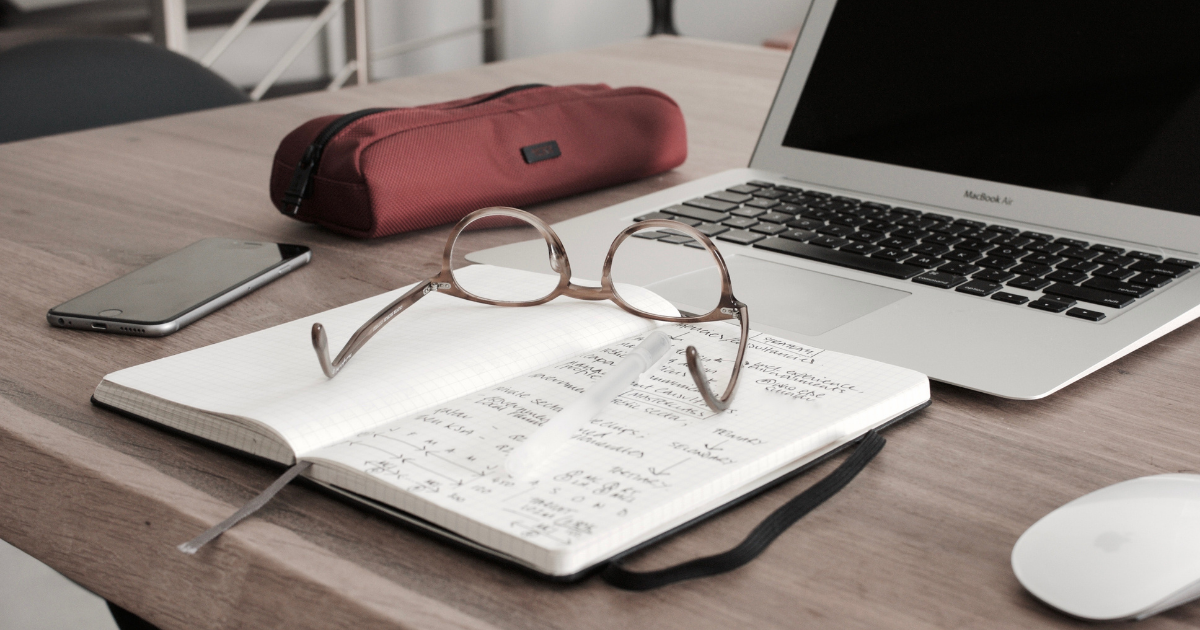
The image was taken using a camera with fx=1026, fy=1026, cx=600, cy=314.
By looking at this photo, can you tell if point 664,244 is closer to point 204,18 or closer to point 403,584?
point 403,584

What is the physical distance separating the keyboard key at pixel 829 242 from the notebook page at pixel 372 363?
0.75 feet

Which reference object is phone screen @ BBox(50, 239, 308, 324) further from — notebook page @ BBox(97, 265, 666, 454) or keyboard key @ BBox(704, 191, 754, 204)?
keyboard key @ BBox(704, 191, 754, 204)

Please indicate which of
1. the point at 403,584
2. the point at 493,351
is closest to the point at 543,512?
the point at 403,584

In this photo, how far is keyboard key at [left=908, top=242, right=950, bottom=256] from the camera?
79 centimetres

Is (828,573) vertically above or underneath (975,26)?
underneath

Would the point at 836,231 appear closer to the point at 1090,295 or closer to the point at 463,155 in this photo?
the point at 1090,295

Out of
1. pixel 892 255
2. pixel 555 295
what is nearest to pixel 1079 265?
pixel 892 255

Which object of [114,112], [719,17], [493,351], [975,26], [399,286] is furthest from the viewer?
[719,17]

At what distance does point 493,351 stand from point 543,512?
0.17 m

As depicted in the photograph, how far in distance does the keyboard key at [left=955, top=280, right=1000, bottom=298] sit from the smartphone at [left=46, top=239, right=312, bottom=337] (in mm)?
503

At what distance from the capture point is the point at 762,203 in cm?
93

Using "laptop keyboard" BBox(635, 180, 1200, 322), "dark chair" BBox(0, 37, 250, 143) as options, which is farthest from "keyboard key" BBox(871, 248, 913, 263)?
"dark chair" BBox(0, 37, 250, 143)

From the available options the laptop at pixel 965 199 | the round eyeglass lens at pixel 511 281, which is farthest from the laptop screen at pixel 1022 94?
the round eyeglass lens at pixel 511 281

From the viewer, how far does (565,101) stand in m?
1.02
